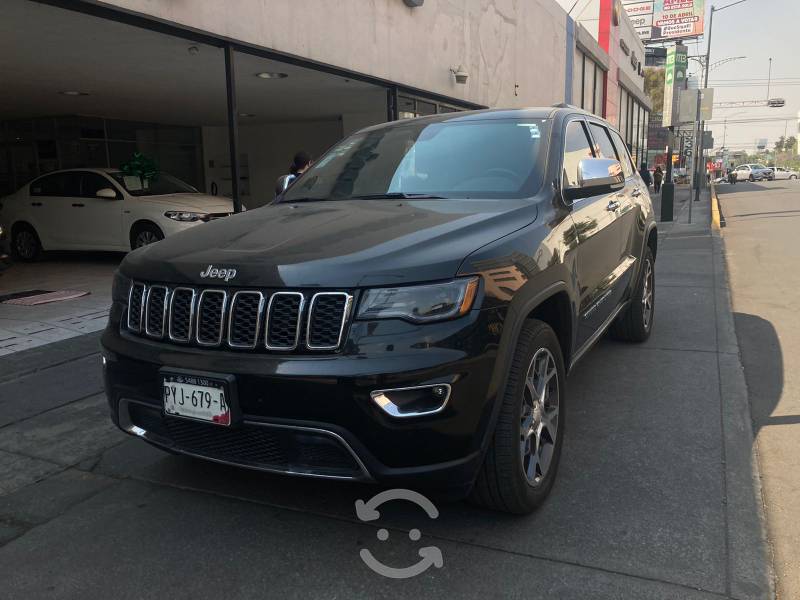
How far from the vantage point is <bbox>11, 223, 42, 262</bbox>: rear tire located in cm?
1197

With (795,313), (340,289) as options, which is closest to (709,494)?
Result: (340,289)

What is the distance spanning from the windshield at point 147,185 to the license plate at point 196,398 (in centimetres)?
887

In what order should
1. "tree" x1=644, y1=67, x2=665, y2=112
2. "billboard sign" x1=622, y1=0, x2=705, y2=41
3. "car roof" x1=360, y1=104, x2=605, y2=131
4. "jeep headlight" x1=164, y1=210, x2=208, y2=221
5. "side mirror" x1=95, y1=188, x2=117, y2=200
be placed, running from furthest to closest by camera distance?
"billboard sign" x1=622, y1=0, x2=705, y2=41
"tree" x1=644, y1=67, x2=665, y2=112
"side mirror" x1=95, y1=188, x2=117, y2=200
"jeep headlight" x1=164, y1=210, x2=208, y2=221
"car roof" x1=360, y1=104, x2=605, y2=131

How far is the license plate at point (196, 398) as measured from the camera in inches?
101

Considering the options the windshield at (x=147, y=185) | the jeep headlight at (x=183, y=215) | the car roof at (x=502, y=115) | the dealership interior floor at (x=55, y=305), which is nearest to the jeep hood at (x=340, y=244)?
the car roof at (x=502, y=115)

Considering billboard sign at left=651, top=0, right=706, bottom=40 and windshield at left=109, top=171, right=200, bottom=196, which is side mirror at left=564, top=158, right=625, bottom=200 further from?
billboard sign at left=651, top=0, right=706, bottom=40

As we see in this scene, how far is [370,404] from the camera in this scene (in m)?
2.40

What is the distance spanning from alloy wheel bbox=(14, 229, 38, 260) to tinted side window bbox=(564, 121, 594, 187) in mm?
10687

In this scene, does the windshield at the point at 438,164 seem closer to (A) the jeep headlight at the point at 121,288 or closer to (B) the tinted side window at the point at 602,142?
(B) the tinted side window at the point at 602,142

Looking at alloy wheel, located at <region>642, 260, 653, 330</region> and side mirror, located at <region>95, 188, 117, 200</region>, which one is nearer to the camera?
alloy wheel, located at <region>642, 260, 653, 330</region>

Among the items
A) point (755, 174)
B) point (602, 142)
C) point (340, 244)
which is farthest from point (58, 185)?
point (755, 174)

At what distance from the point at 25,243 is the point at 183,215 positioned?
393 centimetres

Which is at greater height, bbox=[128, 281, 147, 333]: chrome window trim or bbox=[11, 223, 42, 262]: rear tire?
bbox=[128, 281, 147, 333]: chrome window trim

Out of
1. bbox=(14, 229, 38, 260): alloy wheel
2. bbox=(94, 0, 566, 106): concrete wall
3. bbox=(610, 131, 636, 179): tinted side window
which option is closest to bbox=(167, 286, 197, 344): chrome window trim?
bbox=(610, 131, 636, 179): tinted side window
